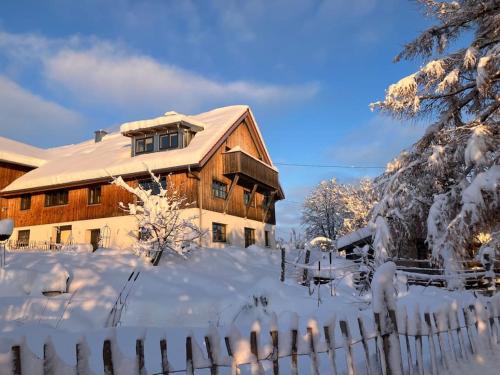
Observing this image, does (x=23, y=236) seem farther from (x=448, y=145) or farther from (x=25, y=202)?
(x=448, y=145)

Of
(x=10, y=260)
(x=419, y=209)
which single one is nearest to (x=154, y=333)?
(x=419, y=209)

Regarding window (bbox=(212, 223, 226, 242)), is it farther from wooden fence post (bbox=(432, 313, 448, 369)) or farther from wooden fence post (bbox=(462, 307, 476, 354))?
wooden fence post (bbox=(432, 313, 448, 369))

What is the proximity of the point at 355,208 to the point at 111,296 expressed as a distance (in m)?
35.3

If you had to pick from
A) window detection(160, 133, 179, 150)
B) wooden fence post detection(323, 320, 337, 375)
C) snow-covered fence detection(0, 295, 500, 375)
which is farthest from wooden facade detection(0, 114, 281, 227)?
wooden fence post detection(323, 320, 337, 375)

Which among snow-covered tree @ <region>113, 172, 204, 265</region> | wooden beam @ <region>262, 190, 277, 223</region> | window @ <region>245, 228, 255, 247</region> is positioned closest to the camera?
snow-covered tree @ <region>113, 172, 204, 265</region>

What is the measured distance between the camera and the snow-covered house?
2395 cm

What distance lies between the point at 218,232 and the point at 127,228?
17.2 feet

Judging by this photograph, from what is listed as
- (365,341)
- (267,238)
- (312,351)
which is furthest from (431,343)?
(267,238)

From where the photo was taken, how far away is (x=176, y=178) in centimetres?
2398

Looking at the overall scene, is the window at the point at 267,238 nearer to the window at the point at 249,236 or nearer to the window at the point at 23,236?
the window at the point at 249,236

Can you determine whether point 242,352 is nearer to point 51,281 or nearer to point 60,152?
point 51,281

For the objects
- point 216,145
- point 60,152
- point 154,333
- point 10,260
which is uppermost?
point 60,152

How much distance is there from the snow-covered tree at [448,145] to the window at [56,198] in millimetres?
20964

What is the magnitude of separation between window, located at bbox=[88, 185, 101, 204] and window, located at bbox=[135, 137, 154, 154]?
3347 mm
